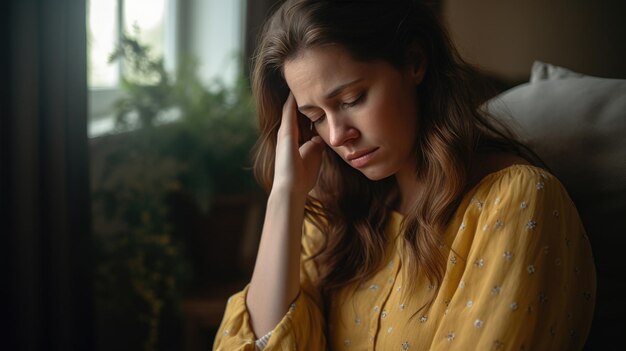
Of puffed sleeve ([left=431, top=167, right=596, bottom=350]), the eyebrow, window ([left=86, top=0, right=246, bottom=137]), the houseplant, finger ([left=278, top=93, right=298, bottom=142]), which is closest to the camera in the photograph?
puffed sleeve ([left=431, top=167, right=596, bottom=350])

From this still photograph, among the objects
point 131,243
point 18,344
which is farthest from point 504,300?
point 131,243

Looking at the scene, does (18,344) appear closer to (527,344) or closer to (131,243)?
(131,243)

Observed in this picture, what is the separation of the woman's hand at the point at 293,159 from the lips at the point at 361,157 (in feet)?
0.58

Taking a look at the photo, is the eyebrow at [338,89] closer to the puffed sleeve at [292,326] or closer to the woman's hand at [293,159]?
the woman's hand at [293,159]

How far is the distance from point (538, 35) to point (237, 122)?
1203mm

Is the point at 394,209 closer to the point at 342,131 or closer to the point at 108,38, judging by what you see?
the point at 342,131

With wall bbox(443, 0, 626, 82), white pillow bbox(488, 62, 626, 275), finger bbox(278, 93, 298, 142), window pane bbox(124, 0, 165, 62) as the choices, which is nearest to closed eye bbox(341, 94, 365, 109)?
finger bbox(278, 93, 298, 142)

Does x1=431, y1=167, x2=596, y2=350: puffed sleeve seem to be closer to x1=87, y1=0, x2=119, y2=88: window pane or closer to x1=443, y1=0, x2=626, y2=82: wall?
x1=443, y1=0, x2=626, y2=82: wall

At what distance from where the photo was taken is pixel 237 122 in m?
2.31

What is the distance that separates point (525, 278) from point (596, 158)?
0.33 metres

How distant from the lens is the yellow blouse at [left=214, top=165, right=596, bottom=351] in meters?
0.98

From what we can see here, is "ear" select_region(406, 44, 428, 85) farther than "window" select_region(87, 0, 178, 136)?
No

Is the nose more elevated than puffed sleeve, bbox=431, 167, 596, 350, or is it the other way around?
the nose

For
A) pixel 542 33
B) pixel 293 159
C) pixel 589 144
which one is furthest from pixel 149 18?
pixel 589 144
